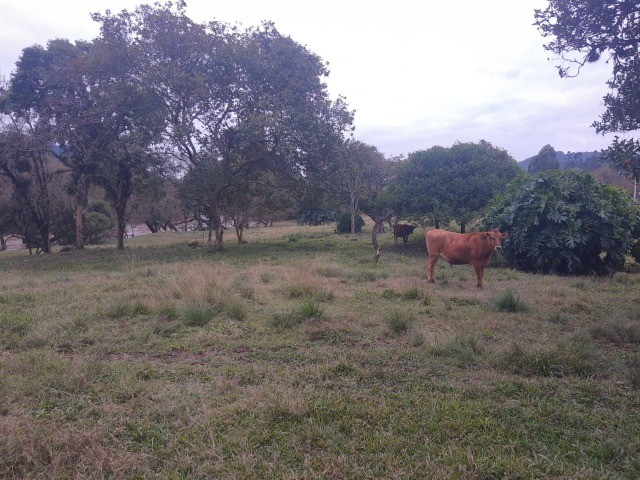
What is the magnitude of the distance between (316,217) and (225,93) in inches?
985

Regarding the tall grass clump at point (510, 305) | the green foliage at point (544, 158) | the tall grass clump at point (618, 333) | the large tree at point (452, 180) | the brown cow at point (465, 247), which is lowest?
the tall grass clump at point (618, 333)

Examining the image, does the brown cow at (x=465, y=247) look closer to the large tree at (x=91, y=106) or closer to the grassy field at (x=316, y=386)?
the grassy field at (x=316, y=386)

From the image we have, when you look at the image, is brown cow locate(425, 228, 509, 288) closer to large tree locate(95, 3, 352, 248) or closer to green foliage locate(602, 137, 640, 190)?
green foliage locate(602, 137, 640, 190)

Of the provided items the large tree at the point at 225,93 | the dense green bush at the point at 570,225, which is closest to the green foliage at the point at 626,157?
the dense green bush at the point at 570,225

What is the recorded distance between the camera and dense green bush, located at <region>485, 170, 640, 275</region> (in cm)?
1302

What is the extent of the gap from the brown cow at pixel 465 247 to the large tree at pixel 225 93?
332 inches

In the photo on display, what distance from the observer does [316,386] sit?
4582 millimetres

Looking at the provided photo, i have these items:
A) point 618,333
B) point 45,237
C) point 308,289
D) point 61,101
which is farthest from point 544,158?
point 618,333

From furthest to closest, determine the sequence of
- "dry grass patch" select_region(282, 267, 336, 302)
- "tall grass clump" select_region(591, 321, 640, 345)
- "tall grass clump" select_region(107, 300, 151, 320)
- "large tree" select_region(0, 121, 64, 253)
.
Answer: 1. "large tree" select_region(0, 121, 64, 253)
2. "dry grass patch" select_region(282, 267, 336, 302)
3. "tall grass clump" select_region(107, 300, 151, 320)
4. "tall grass clump" select_region(591, 321, 640, 345)

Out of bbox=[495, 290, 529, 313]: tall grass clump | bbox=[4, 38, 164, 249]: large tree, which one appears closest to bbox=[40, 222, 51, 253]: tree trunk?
bbox=[4, 38, 164, 249]: large tree

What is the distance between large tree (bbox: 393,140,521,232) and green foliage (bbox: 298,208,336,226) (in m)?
20.3

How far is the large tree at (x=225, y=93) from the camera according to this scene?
1838cm

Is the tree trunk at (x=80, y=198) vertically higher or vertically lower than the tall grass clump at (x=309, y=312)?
higher

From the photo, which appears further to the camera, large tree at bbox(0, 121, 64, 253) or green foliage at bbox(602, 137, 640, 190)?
large tree at bbox(0, 121, 64, 253)
